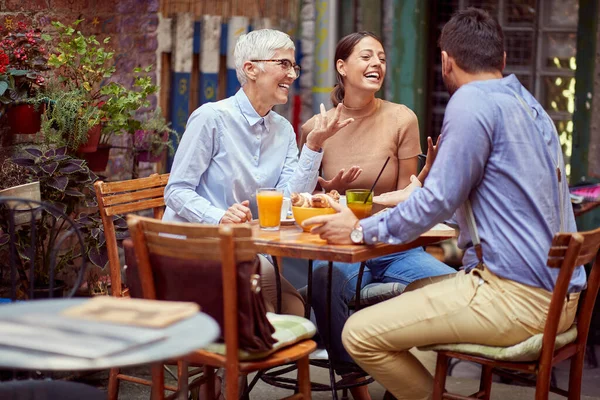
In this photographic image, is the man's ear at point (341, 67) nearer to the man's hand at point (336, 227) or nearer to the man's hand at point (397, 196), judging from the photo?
the man's hand at point (397, 196)

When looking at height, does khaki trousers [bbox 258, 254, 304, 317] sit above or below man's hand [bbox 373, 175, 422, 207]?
below

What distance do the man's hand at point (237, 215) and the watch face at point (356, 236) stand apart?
23.2 inches

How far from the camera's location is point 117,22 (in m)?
5.79

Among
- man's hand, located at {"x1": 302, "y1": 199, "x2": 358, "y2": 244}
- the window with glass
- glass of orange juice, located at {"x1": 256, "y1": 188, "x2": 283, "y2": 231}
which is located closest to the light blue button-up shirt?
glass of orange juice, located at {"x1": 256, "y1": 188, "x2": 283, "y2": 231}

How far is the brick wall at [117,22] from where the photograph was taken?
5.16 meters

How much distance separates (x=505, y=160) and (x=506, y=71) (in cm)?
386

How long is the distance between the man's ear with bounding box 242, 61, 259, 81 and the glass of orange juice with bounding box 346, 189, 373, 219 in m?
0.88

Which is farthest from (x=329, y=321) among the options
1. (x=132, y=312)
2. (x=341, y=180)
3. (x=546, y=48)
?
(x=546, y=48)

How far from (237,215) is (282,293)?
1.48 feet

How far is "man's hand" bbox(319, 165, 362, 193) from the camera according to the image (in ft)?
13.1

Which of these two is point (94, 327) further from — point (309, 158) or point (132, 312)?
point (309, 158)

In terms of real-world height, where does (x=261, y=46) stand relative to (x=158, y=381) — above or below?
above

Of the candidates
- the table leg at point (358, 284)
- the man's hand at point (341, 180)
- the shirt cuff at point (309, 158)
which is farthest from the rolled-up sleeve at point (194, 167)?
the table leg at point (358, 284)

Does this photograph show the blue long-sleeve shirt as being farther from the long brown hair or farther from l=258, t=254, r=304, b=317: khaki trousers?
the long brown hair
